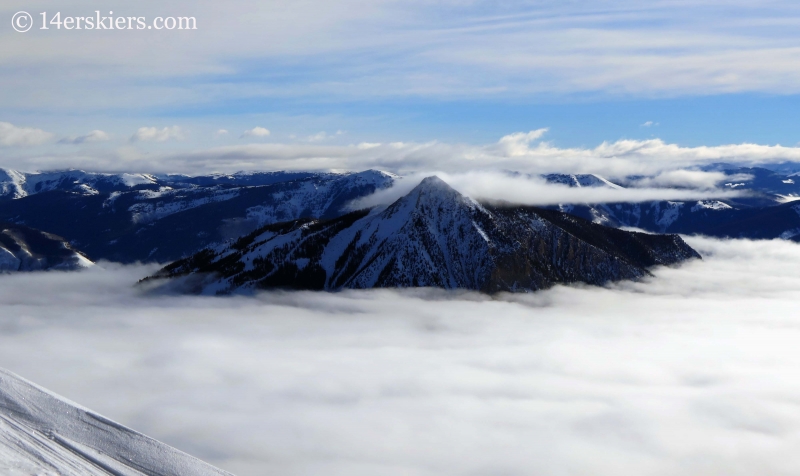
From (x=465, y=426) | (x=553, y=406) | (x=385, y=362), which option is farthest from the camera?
(x=385, y=362)

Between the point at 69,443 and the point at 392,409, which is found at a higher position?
the point at 69,443

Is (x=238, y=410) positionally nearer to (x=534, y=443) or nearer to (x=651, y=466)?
(x=534, y=443)

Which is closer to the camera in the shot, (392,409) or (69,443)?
(69,443)

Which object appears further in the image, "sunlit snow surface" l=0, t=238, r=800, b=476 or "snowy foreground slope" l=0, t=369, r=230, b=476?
"sunlit snow surface" l=0, t=238, r=800, b=476

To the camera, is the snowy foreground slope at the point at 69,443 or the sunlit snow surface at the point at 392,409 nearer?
the snowy foreground slope at the point at 69,443

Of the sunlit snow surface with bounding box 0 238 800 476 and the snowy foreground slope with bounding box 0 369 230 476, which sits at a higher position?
the snowy foreground slope with bounding box 0 369 230 476

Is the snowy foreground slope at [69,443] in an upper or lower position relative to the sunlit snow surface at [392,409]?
upper

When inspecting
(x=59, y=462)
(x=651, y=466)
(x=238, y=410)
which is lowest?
(x=651, y=466)

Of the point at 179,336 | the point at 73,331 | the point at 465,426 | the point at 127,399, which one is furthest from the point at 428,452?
the point at 73,331
